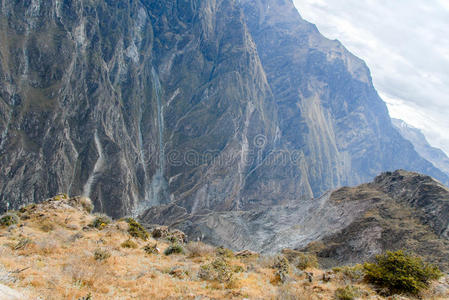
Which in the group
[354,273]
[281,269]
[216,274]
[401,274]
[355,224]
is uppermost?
[401,274]

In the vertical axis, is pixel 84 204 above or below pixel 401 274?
below

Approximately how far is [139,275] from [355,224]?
40.1m

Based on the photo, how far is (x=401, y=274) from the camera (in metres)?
13.3

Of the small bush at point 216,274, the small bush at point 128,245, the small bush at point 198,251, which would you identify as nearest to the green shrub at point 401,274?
the small bush at point 216,274

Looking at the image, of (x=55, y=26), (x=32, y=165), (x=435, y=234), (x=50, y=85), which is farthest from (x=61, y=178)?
(x=435, y=234)

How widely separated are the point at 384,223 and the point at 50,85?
11923cm

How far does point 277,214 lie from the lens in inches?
2571

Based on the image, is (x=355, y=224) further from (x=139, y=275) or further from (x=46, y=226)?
(x=46, y=226)

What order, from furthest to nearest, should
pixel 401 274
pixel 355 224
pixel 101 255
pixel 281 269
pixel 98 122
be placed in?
pixel 98 122 < pixel 355 224 < pixel 281 269 < pixel 101 255 < pixel 401 274

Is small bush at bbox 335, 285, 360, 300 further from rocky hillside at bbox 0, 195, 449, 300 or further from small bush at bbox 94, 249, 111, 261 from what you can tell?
small bush at bbox 94, 249, 111, 261

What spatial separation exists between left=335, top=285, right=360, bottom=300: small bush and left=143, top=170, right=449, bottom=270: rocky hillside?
21.8 meters

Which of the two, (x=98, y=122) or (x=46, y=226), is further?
(x=98, y=122)

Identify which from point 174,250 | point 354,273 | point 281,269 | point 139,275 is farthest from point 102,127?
point 354,273

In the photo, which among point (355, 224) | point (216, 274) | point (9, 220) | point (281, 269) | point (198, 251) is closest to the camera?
point (216, 274)
